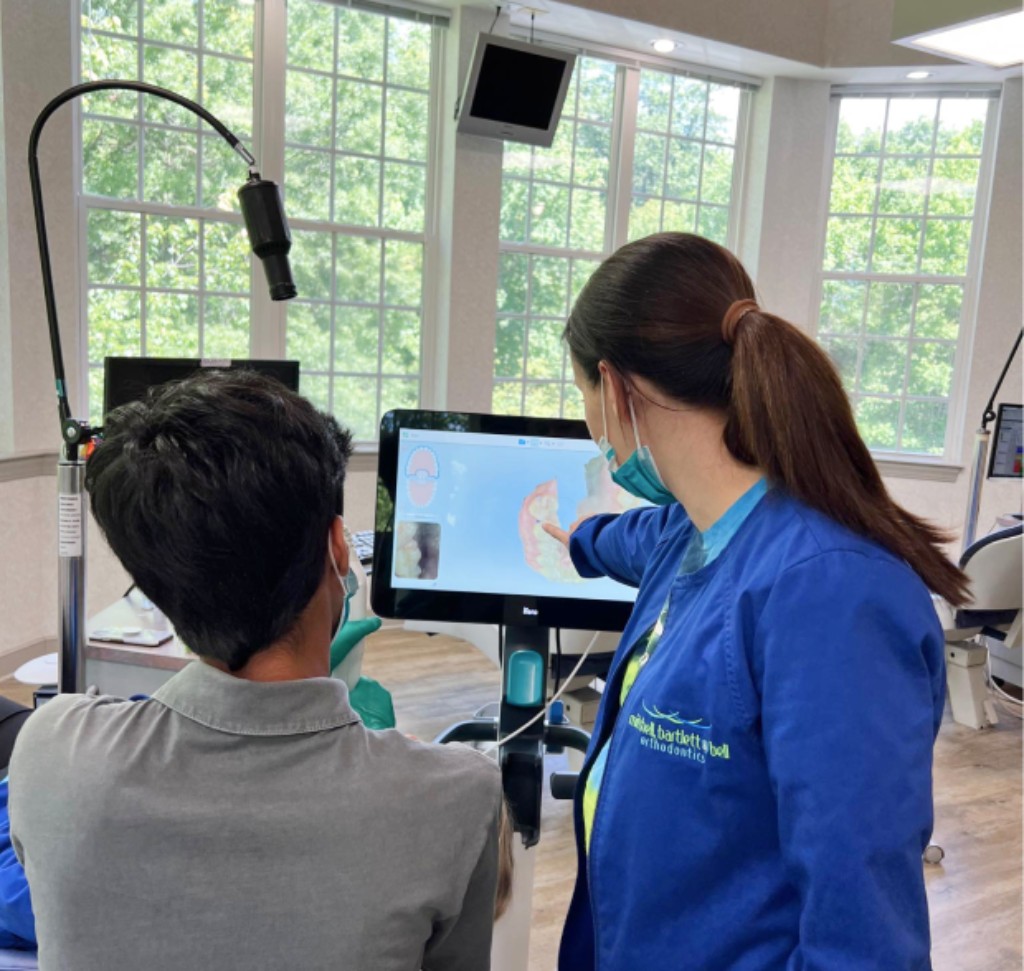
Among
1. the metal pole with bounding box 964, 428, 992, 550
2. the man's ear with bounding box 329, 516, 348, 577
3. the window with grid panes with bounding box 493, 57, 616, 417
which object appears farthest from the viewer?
the window with grid panes with bounding box 493, 57, 616, 417

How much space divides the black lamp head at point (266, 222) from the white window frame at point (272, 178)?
2822 mm

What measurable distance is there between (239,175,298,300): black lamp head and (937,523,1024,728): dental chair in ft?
9.10

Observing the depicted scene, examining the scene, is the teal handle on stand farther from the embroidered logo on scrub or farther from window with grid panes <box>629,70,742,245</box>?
window with grid panes <box>629,70,742,245</box>

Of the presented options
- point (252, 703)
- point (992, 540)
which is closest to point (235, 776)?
point (252, 703)

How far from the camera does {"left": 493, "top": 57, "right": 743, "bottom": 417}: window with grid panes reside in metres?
5.17

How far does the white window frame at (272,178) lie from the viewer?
13.2ft

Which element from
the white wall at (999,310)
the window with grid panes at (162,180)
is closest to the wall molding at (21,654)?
the window with grid panes at (162,180)

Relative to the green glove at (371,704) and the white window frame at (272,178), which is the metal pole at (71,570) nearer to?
the green glove at (371,704)

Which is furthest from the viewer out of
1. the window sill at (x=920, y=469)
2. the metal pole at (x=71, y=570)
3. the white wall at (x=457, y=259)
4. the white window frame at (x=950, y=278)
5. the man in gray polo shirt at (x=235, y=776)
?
the window sill at (x=920, y=469)

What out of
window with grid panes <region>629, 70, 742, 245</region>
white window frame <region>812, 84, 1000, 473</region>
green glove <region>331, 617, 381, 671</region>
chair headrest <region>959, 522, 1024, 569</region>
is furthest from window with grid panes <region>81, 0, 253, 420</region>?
white window frame <region>812, 84, 1000, 473</region>

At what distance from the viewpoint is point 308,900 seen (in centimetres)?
70

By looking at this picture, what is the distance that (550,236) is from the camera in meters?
5.27

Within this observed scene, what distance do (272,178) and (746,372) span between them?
4.03 metres

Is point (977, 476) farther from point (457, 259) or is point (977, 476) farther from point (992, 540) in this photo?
point (457, 259)
